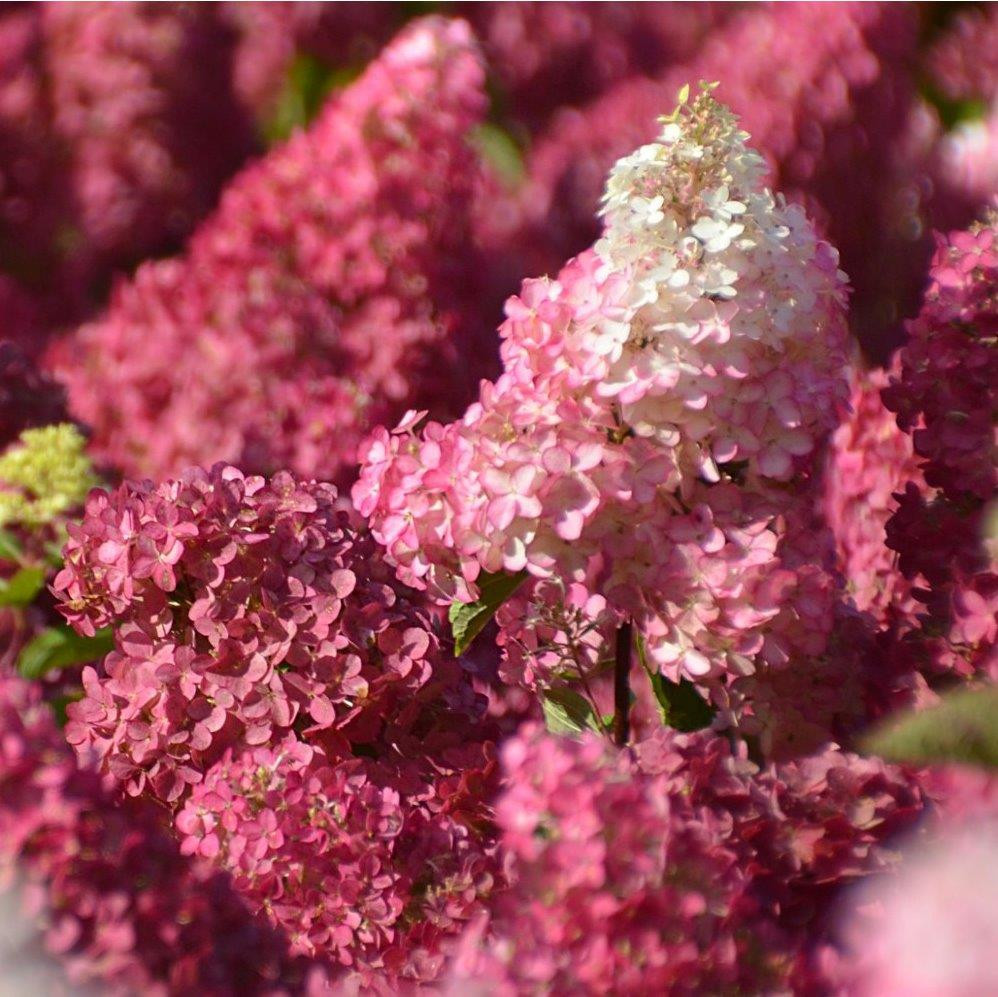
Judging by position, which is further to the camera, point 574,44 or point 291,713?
point 574,44

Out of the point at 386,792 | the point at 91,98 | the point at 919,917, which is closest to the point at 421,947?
the point at 386,792

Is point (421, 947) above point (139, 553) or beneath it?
beneath

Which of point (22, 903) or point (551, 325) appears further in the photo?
point (551, 325)

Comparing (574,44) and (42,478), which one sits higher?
(42,478)

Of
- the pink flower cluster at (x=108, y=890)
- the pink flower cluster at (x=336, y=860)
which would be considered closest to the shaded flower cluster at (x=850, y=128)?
the pink flower cluster at (x=336, y=860)

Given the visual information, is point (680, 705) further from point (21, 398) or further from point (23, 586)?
point (21, 398)

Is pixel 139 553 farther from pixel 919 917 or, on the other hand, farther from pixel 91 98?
pixel 91 98

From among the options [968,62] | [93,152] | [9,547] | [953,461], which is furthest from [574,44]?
[953,461]
